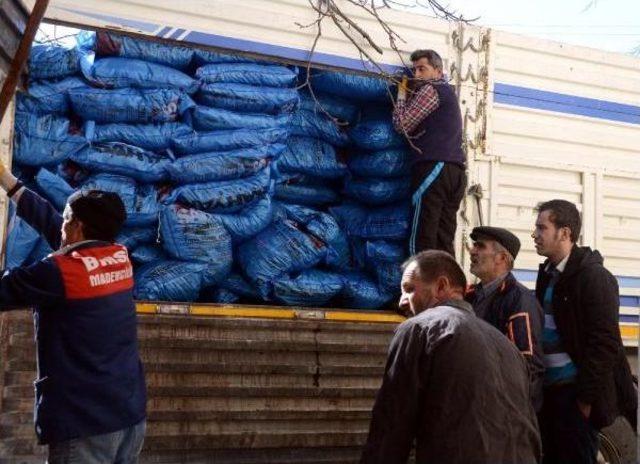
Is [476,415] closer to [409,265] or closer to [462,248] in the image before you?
[409,265]

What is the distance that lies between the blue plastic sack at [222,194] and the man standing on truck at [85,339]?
1833mm

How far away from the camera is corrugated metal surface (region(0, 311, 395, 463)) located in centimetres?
394

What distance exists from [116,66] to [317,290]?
1735 millimetres

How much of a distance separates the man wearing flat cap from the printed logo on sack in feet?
5.06

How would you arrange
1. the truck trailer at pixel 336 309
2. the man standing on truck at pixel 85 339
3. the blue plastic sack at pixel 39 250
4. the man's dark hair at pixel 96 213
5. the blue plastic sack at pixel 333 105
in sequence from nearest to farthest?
1. the man standing on truck at pixel 85 339
2. the man's dark hair at pixel 96 213
3. the truck trailer at pixel 336 309
4. the blue plastic sack at pixel 39 250
5. the blue plastic sack at pixel 333 105

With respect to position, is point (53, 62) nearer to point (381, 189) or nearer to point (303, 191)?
point (303, 191)

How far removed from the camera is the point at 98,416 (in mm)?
2797

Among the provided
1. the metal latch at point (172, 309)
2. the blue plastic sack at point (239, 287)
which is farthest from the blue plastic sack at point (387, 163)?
the metal latch at point (172, 309)

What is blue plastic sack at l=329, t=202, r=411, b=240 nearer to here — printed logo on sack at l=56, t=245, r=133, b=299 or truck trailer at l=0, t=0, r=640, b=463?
truck trailer at l=0, t=0, r=640, b=463

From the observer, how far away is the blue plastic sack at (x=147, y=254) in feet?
16.1

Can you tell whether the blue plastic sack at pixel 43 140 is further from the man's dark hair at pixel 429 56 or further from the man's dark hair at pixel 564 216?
the man's dark hair at pixel 564 216

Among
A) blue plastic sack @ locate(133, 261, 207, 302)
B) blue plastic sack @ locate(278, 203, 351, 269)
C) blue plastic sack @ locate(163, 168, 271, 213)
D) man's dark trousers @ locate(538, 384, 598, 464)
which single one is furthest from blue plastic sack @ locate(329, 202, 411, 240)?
man's dark trousers @ locate(538, 384, 598, 464)

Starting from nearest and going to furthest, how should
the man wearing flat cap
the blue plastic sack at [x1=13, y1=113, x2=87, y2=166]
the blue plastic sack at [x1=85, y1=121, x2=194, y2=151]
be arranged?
the man wearing flat cap → the blue plastic sack at [x1=13, y1=113, x2=87, y2=166] → the blue plastic sack at [x1=85, y1=121, x2=194, y2=151]

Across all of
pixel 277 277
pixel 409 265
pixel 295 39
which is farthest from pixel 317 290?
pixel 409 265
